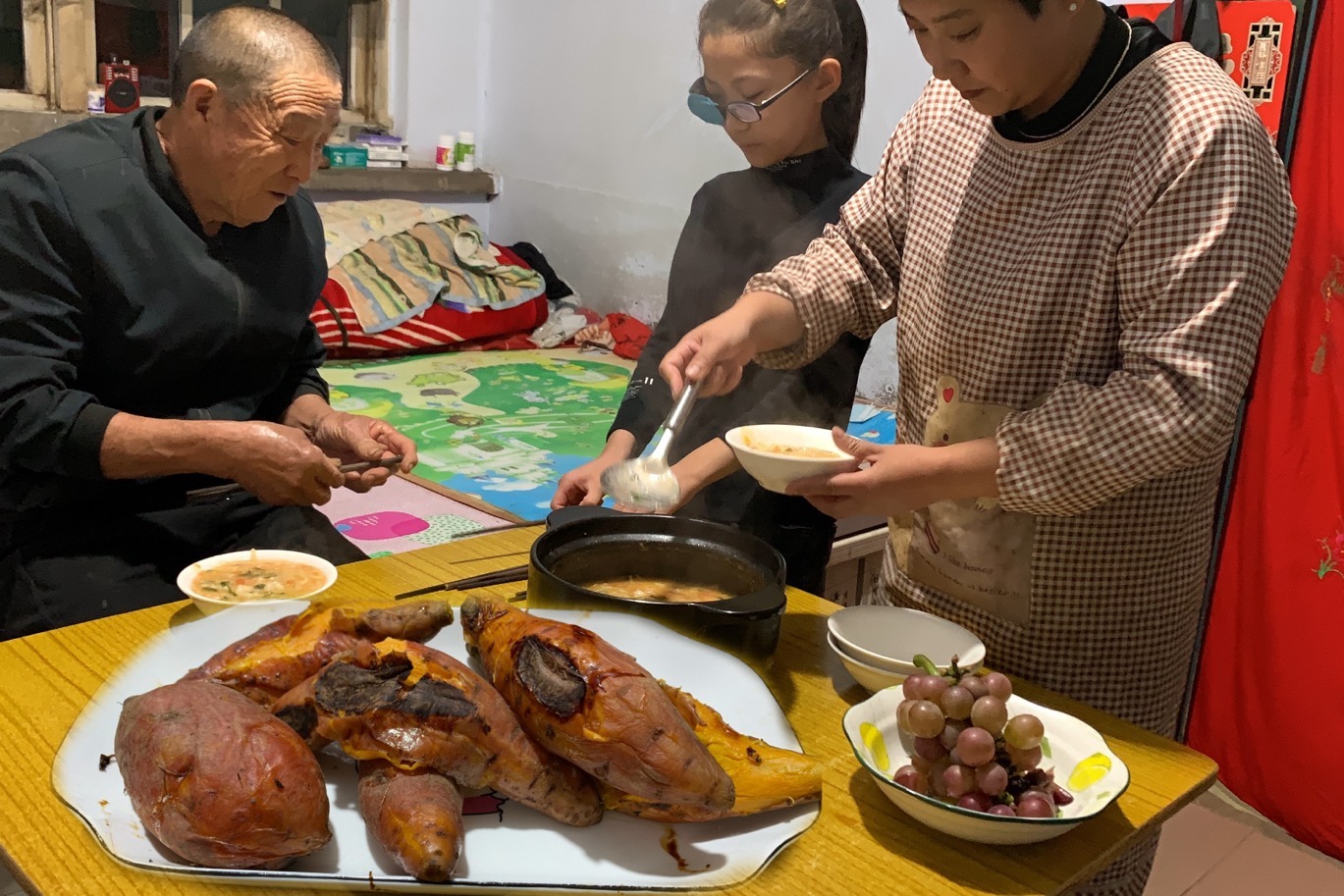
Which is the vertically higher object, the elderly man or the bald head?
the bald head

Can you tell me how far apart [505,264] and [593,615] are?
11.0 ft

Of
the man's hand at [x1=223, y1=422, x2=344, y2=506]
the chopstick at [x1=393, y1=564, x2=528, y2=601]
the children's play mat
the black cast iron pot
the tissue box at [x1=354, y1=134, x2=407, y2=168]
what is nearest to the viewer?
the black cast iron pot

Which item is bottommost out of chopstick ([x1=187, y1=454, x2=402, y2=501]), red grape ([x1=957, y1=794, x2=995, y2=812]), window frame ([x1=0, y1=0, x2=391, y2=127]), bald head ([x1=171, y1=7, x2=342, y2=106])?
chopstick ([x1=187, y1=454, x2=402, y2=501])

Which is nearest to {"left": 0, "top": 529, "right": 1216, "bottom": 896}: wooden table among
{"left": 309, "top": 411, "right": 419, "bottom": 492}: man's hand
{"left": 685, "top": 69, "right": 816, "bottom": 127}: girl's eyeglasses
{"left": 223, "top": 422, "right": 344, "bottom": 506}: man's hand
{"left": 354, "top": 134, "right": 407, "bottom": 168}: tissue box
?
{"left": 223, "top": 422, "right": 344, "bottom": 506}: man's hand

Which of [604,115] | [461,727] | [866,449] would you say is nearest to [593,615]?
[461,727]

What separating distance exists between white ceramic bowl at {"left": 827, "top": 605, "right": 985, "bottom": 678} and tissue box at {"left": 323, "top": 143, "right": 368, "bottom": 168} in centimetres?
373

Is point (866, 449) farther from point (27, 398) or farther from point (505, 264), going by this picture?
point (505, 264)

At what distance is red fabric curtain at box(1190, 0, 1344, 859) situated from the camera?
2432 mm

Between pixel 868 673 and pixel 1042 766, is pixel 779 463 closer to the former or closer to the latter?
pixel 868 673

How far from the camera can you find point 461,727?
31.1 inches

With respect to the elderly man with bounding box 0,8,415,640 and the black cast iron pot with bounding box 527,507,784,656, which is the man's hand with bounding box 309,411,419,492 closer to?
the elderly man with bounding box 0,8,415,640

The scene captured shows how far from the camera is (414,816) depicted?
28.6 inches

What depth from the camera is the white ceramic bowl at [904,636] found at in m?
1.14

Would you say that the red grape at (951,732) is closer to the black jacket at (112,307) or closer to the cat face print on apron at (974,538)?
the cat face print on apron at (974,538)
